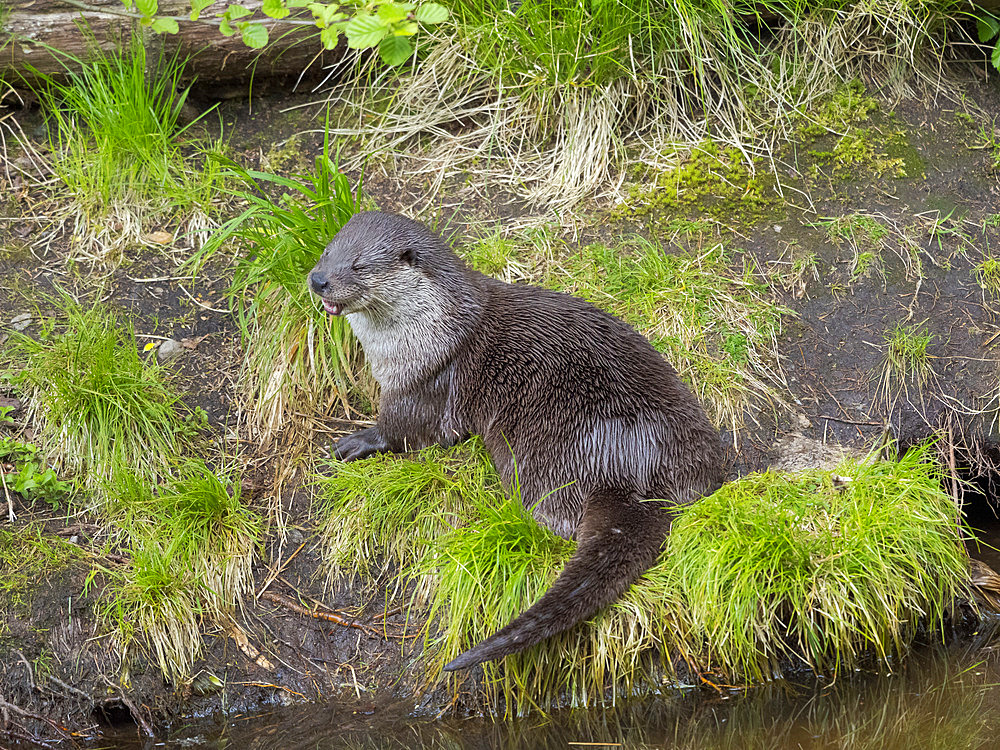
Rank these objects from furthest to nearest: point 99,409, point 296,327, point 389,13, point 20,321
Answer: point 20,321, point 296,327, point 99,409, point 389,13

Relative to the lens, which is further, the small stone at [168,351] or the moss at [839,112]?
the moss at [839,112]

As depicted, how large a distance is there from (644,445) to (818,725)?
997 millimetres

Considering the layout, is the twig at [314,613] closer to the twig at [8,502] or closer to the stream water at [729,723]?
the stream water at [729,723]

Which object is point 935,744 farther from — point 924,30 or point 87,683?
point 924,30

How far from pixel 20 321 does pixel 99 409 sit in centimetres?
80

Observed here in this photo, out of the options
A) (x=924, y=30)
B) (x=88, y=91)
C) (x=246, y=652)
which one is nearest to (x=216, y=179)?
(x=88, y=91)

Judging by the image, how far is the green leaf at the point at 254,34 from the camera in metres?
4.11

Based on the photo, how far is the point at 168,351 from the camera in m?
4.23

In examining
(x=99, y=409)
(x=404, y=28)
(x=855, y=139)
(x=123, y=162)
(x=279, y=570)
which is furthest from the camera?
(x=855, y=139)

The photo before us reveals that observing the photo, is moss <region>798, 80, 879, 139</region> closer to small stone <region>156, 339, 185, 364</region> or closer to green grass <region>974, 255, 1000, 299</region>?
green grass <region>974, 255, 1000, 299</region>

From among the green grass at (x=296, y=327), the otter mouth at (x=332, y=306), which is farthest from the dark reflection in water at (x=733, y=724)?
the otter mouth at (x=332, y=306)

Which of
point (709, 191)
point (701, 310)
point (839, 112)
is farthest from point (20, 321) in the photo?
point (839, 112)

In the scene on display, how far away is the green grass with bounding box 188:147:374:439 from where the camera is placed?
401cm

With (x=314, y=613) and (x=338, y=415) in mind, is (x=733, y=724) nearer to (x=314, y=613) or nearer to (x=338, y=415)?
(x=314, y=613)
